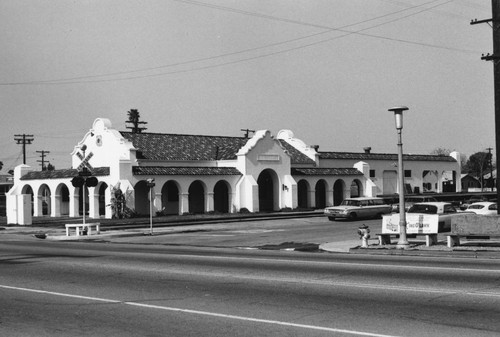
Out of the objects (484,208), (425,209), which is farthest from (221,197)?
(425,209)

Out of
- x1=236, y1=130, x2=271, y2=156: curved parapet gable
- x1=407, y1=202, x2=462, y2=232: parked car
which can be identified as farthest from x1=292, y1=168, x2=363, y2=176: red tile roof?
x1=407, y1=202, x2=462, y2=232: parked car

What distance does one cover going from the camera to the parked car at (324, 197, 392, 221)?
4269 centimetres

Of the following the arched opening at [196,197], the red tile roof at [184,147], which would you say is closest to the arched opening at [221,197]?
the arched opening at [196,197]

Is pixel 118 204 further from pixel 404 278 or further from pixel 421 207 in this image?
pixel 404 278

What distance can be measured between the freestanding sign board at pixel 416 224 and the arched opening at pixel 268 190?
122ft

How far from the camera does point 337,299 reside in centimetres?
1113

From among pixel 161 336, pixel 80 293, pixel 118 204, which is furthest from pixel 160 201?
pixel 161 336

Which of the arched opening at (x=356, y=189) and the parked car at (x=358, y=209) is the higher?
the arched opening at (x=356, y=189)

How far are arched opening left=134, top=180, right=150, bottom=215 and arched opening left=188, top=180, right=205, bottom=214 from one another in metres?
4.57

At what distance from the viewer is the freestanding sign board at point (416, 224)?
21.6 meters

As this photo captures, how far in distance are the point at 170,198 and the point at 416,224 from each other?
36558 mm

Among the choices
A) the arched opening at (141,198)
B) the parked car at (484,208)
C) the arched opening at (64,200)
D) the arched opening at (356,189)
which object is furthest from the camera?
the arched opening at (356,189)

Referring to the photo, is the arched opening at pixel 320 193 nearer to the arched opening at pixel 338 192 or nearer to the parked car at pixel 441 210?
the arched opening at pixel 338 192

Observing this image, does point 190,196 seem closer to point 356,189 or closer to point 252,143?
point 252,143
